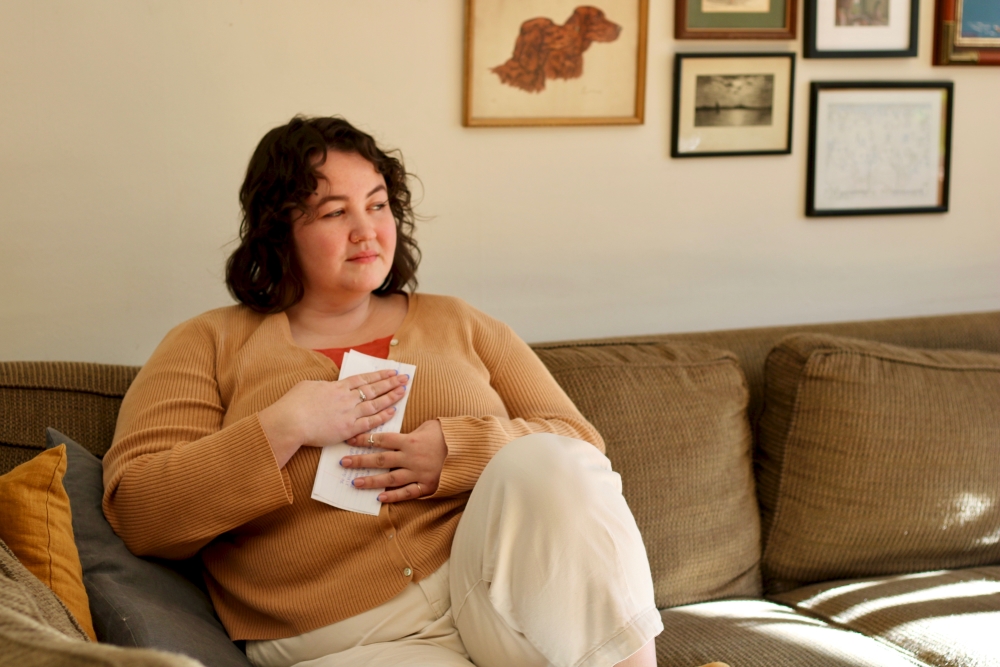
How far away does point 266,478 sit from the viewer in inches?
54.6

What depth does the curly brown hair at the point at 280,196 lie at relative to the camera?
1.63 meters

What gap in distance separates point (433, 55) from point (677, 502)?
114cm

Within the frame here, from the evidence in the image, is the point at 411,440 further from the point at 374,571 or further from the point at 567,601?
the point at 567,601

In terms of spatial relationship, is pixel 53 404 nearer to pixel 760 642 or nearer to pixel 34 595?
pixel 34 595

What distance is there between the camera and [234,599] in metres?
1.46

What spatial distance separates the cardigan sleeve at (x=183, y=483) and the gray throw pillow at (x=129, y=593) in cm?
3

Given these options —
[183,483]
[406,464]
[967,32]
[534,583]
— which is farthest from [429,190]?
[967,32]

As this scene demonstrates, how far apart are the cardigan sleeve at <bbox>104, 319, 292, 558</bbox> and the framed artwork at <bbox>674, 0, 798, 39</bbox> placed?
153 centimetres

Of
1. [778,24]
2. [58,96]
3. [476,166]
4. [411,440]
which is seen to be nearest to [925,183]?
[778,24]

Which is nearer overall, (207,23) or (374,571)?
(374,571)

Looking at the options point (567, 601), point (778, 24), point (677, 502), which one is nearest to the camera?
point (567, 601)

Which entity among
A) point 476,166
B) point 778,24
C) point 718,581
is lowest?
point 718,581

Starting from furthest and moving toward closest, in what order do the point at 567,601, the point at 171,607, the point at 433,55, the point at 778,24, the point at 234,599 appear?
1. the point at 778,24
2. the point at 433,55
3. the point at 234,599
4. the point at 171,607
5. the point at 567,601

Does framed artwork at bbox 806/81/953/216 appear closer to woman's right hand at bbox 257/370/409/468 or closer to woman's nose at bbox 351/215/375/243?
woman's nose at bbox 351/215/375/243
